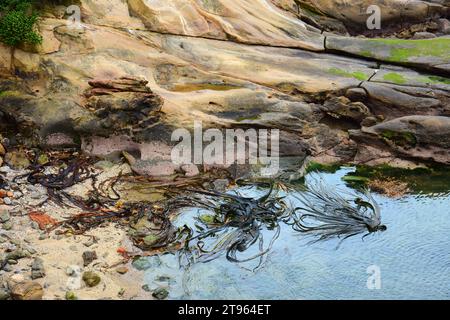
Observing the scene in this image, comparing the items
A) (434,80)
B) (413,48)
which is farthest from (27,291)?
(413,48)

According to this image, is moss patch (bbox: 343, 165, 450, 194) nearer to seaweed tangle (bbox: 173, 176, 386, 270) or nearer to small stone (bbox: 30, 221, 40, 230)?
seaweed tangle (bbox: 173, 176, 386, 270)

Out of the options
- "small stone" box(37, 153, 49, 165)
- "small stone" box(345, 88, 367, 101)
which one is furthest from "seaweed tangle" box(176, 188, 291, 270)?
"small stone" box(345, 88, 367, 101)

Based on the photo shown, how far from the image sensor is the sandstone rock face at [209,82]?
11102 mm

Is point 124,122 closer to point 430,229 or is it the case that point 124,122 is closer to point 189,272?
point 189,272

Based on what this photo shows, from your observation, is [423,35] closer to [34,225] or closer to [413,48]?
[413,48]

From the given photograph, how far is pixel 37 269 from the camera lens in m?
7.80

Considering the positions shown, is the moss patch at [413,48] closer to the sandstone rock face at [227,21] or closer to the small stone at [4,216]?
the sandstone rock face at [227,21]

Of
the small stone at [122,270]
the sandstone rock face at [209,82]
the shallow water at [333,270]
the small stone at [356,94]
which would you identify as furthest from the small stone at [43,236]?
the small stone at [356,94]

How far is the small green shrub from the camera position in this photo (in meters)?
11.4

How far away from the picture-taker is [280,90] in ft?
40.3

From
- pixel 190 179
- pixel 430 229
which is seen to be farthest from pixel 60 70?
pixel 430 229

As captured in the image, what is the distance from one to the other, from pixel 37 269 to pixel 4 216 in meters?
1.65

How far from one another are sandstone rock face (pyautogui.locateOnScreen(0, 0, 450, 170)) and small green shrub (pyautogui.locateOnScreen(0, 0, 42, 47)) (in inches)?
10.1

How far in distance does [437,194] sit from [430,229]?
4.34 ft
